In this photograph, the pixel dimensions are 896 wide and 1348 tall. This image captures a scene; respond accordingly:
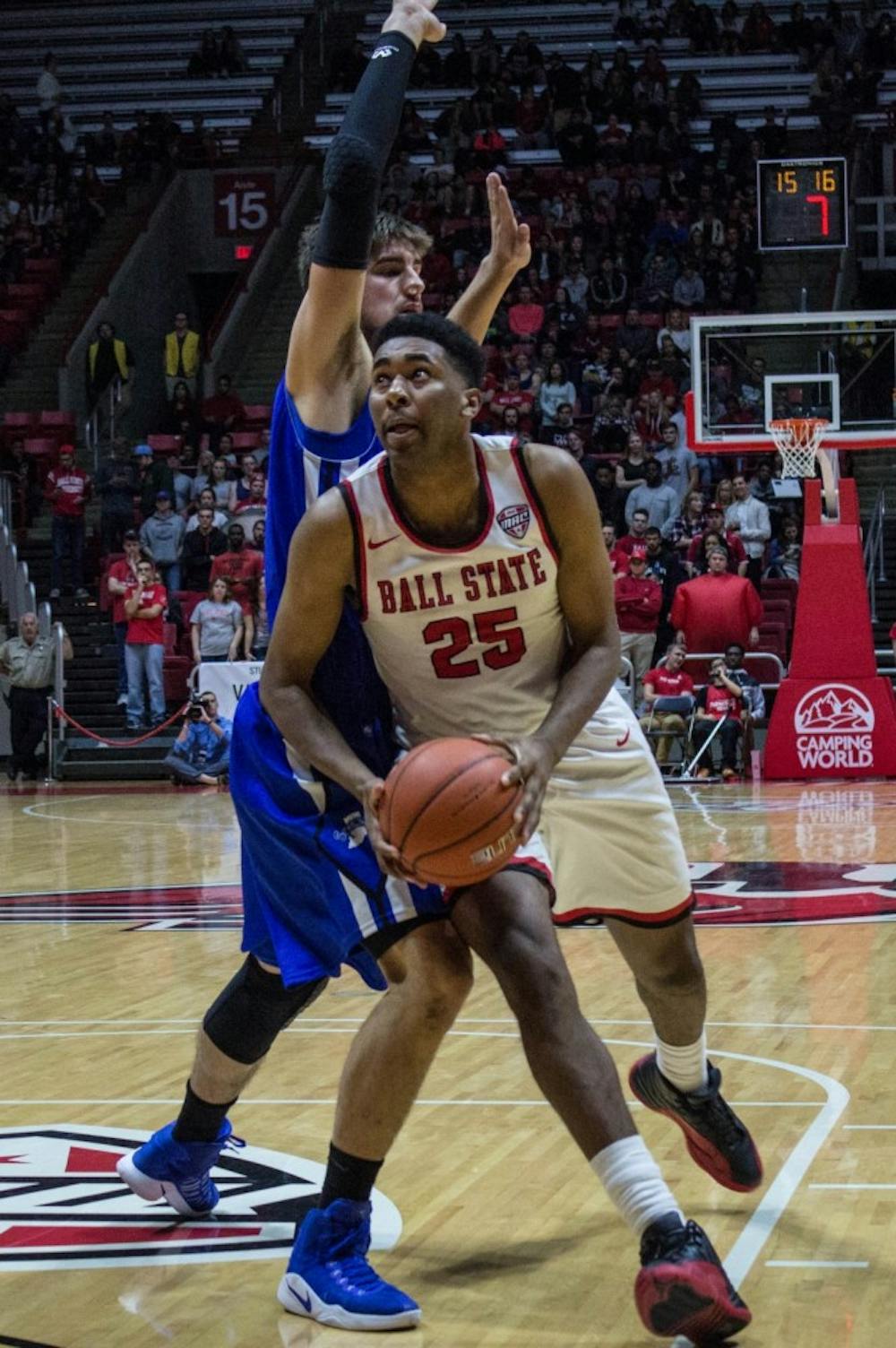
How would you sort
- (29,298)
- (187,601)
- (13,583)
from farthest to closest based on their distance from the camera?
(29,298) → (13,583) → (187,601)

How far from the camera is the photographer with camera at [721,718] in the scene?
1606 cm

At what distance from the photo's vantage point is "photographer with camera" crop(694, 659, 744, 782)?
16062 millimetres

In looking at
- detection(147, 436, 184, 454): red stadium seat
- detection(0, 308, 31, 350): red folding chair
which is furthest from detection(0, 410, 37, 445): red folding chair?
detection(0, 308, 31, 350): red folding chair

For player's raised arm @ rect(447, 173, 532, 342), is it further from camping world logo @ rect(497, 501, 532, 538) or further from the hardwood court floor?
the hardwood court floor

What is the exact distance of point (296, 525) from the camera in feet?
12.3

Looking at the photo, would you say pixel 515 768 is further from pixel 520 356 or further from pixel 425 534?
pixel 520 356

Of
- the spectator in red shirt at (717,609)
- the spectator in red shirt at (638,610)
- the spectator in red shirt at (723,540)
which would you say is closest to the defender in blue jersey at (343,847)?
the spectator in red shirt at (717,609)

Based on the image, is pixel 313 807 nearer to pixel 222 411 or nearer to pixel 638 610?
pixel 638 610

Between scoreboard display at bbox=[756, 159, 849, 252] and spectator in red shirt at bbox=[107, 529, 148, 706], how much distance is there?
23.4 feet

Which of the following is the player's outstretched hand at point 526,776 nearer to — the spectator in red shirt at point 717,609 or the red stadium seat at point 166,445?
the spectator in red shirt at point 717,609

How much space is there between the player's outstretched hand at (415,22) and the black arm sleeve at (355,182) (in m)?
0.31

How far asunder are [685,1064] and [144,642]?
15.0 metres

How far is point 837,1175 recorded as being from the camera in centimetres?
416

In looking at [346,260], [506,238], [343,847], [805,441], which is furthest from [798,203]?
[343,847]
